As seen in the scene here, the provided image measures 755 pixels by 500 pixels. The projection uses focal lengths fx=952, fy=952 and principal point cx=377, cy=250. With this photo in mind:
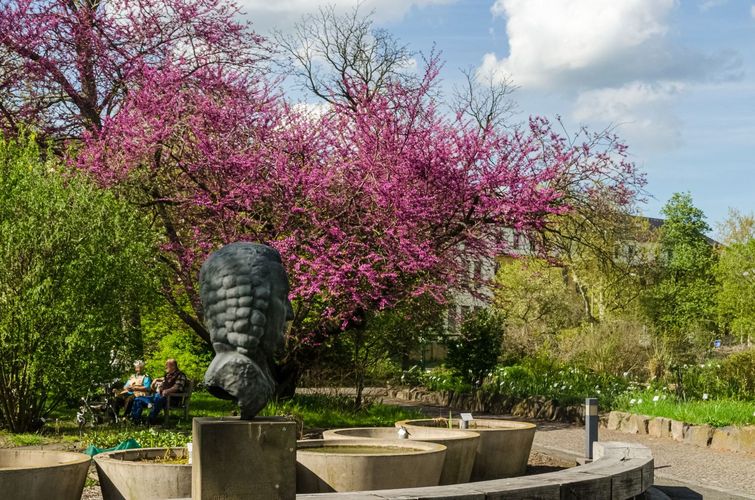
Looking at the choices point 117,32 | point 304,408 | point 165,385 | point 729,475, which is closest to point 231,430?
point 729,475

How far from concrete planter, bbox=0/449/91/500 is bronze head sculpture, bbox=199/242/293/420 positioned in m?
1.85

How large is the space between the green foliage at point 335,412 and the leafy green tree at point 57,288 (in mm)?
2745

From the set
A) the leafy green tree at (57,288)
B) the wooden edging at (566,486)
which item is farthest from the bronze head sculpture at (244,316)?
the leafy green tree at (57,288)

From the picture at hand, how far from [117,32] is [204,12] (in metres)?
2.18

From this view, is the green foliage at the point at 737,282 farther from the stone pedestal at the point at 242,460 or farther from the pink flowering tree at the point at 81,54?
the stone pedestal at the point at 242,460

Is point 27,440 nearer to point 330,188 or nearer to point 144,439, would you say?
point 144,439

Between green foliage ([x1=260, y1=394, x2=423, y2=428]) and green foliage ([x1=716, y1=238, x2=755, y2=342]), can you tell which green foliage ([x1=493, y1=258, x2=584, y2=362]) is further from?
green foliage ([x1=260, y1=394, x2=423, y2=428])

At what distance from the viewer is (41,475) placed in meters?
7.00

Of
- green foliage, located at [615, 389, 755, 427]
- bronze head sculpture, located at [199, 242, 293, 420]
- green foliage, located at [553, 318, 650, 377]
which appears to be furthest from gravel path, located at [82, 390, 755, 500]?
green foliage, located at [553, 318, 650, 377]

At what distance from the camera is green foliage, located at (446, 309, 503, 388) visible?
72.7ft

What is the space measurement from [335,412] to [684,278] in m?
38.4

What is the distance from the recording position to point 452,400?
21.9m

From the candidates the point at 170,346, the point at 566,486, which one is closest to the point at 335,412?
the point at 170,346

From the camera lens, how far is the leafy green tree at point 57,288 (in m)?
12.7
